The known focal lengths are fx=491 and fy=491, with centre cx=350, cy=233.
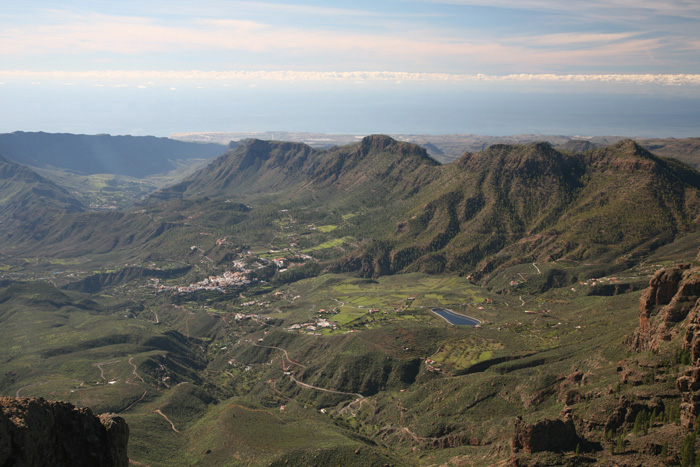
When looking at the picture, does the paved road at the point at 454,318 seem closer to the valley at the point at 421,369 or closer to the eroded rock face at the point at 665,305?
the valley at the point at 421,369

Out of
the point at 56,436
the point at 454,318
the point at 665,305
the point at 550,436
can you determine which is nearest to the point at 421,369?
the point at 454,318

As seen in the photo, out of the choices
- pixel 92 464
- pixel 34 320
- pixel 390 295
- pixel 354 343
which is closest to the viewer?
pixel 92 464

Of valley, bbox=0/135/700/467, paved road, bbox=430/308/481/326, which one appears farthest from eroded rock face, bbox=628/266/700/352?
paved road, bbox=430/308/481/326

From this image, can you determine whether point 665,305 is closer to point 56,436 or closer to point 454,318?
point 454,318

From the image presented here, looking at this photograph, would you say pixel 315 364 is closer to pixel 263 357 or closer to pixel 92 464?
pixel 263 357

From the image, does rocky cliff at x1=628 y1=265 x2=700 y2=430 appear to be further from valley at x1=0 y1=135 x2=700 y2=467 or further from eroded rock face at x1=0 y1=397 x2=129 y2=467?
eroded rock face at x1=0 y1=397 x2=129 y2=467

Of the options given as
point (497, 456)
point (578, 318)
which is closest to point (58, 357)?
point (497, 456)
